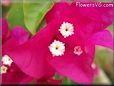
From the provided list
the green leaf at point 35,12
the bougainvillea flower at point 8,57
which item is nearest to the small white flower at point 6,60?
the bougainvillea flower at point 8,57

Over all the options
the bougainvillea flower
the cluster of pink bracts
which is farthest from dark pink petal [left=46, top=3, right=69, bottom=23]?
the bougainvillea flower

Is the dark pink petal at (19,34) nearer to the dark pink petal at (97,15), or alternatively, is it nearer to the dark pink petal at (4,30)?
the dark pink petal at (4,30)

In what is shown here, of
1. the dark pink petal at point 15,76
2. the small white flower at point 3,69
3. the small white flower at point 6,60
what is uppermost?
the small white flower at point 6,60

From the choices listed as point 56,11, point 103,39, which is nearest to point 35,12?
point 56,11

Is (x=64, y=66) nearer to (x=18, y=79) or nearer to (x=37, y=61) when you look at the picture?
(x=37, y=61)

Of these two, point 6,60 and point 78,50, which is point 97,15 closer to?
Answer: point 78,50

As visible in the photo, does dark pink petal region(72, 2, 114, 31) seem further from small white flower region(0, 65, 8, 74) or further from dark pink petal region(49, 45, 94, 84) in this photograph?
small white flower region(0, 65, 8, 74)
